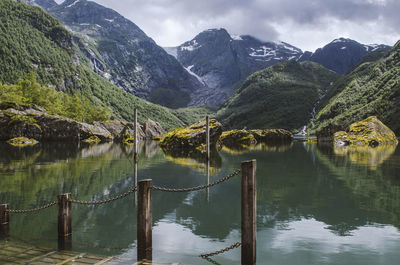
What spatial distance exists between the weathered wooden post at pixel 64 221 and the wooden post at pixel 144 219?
241cm

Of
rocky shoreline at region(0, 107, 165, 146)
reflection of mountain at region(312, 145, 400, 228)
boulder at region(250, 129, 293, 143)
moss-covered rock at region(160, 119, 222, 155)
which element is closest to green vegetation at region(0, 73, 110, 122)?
rocky shoreline at region(0, 107, 165, 146)

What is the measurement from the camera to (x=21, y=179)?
70.6 feet

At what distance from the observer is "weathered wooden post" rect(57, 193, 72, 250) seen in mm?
9711

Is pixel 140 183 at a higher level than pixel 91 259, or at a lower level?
higher

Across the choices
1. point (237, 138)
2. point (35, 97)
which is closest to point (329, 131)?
point (237, 138)

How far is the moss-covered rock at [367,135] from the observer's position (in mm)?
70125

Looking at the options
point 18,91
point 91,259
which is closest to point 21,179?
point 91,259

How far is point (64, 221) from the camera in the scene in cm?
1005

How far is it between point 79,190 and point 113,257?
1095cm

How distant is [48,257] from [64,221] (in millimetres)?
1479

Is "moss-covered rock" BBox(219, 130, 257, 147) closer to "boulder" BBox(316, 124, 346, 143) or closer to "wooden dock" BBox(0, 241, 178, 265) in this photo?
"boulder" BBox(316, 124, 346, 143)

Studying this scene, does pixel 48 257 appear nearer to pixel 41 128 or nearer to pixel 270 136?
pixel 41 128

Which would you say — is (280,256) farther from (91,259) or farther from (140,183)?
(91,259)

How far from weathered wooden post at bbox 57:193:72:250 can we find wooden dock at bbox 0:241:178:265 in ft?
1.96
